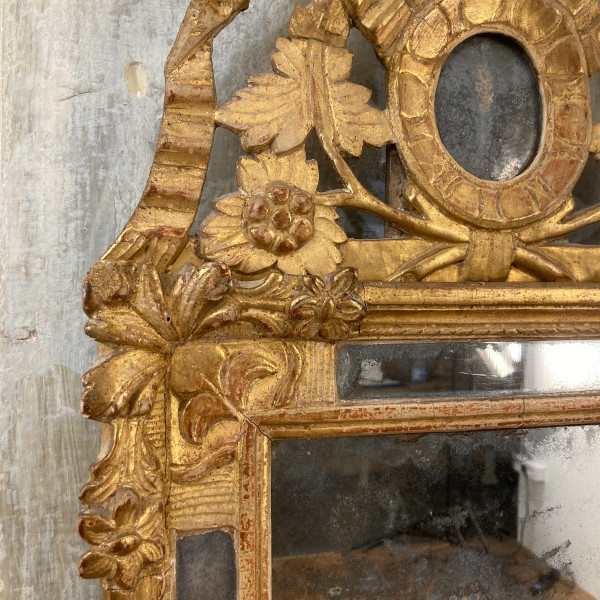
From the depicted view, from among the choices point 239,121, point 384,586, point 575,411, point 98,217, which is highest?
point 239,121

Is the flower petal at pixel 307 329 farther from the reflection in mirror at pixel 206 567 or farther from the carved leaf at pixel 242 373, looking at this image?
the reflection in mirror at pixel 206 567

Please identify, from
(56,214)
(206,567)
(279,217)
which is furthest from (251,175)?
(206,567)

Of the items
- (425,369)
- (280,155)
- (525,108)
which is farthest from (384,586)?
(525,108)

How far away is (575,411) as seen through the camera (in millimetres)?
1086

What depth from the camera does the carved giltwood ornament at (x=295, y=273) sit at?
873mm

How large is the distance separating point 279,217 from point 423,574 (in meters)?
0.56

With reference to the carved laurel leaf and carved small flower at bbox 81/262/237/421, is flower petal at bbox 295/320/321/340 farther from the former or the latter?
the carved laurel leaf

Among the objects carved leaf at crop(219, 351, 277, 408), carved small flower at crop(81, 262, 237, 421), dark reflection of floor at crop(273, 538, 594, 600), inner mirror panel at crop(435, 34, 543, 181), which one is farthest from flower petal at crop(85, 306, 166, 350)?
inner mirror panel at crop(435, 34, 543, 181)

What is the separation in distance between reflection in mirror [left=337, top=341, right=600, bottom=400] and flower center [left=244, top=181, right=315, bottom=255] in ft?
0.57

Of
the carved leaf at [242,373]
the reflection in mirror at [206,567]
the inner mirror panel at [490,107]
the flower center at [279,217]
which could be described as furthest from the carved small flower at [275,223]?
the reflection in mirror at [206,567]

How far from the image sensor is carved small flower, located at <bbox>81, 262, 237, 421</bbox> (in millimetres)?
846

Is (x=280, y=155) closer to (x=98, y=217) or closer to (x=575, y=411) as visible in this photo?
(x=98, y=217)

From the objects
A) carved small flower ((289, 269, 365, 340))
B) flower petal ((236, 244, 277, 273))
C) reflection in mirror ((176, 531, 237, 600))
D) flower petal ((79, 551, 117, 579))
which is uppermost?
flower petal ((236, 244, 277, 273))

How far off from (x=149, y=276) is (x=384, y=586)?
1.82 ft
